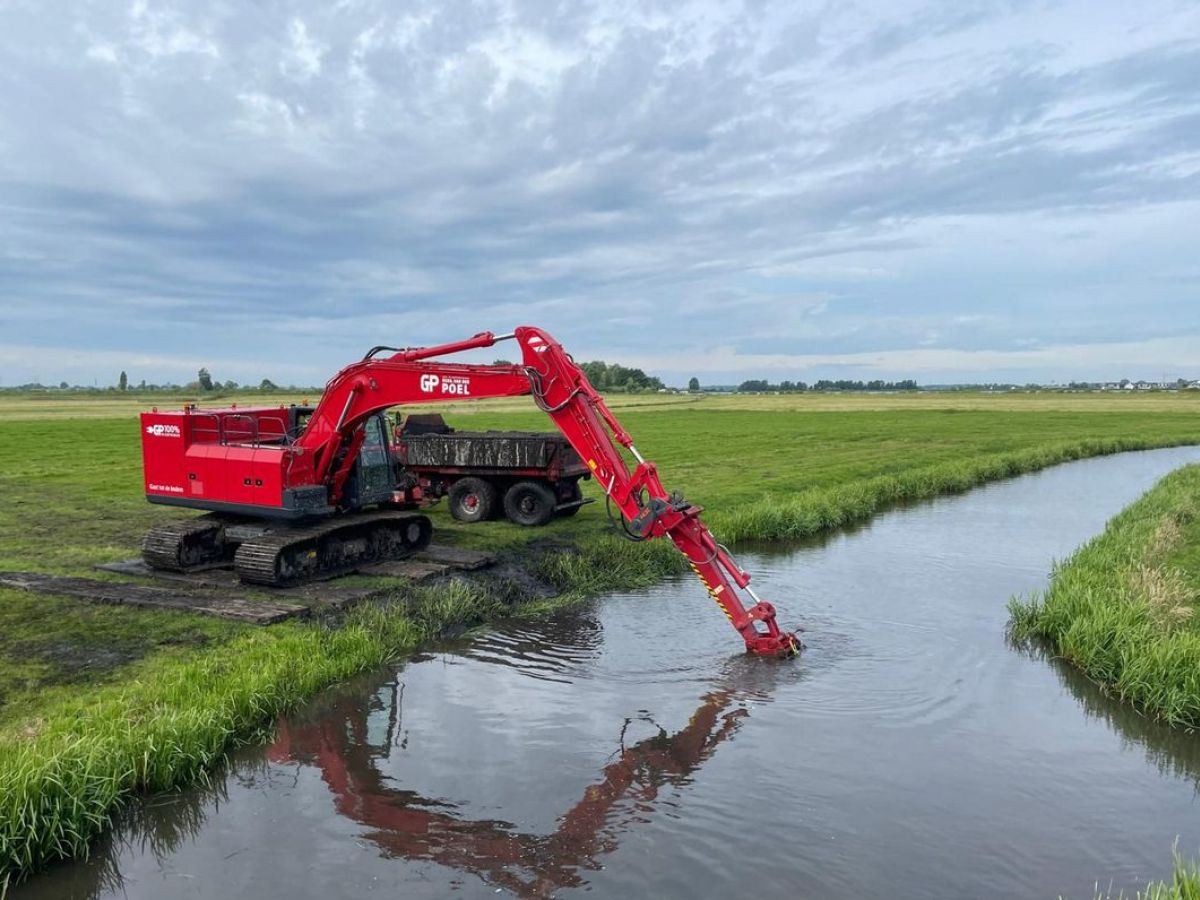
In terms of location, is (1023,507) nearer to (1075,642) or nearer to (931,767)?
(1075,642)

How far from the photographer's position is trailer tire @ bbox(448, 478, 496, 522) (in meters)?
20.8

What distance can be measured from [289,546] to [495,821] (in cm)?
775

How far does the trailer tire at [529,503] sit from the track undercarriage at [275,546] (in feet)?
13.7

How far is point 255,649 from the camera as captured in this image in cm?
1105

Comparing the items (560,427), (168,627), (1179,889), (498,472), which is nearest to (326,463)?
(168,627)

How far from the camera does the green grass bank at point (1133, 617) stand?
10.4 m

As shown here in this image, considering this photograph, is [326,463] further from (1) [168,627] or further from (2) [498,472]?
(2) [498,472]

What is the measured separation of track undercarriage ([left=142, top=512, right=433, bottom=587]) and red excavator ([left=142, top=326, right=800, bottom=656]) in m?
0.02

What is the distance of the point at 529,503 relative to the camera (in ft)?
67.7

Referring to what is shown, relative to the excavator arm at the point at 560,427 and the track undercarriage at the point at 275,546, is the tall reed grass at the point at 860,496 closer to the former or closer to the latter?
the excavator arm at the point at 560,427

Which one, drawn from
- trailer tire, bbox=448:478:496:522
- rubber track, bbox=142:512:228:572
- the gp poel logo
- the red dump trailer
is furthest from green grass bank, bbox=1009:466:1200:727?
rubber track, bbox=142:512:228:572

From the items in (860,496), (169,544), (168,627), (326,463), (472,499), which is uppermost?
(326,463)

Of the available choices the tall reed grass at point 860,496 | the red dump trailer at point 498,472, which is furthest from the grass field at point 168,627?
the red dump trailer at point 498,472

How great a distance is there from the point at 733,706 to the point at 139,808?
5.98 metres
